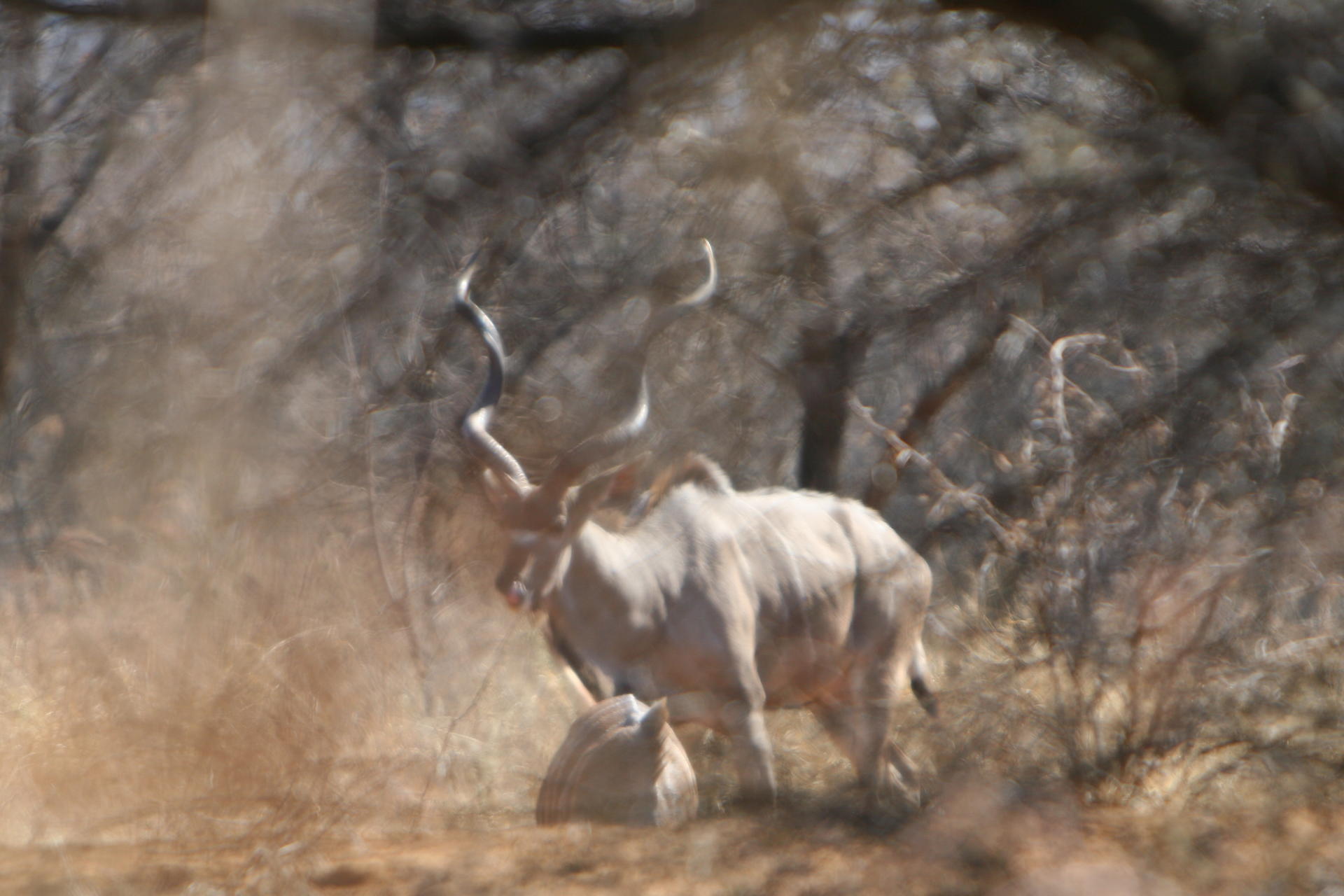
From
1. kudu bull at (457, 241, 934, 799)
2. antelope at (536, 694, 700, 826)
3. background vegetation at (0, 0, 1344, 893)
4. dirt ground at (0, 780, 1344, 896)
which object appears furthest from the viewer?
kudu bull at (457, 241, 934, 799)

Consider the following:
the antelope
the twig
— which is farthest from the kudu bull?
the twig

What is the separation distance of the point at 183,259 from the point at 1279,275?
170 inches

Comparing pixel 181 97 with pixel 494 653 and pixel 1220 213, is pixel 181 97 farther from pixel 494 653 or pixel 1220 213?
pixel 1220 213

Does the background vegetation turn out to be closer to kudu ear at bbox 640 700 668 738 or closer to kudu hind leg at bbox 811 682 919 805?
kudu hind leg at bbox 811 682 919 805

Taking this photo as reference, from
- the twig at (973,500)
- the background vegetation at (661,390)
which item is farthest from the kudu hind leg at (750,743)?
the twig at (973,500)

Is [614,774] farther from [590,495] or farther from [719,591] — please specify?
[590,495]

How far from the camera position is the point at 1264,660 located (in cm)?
358

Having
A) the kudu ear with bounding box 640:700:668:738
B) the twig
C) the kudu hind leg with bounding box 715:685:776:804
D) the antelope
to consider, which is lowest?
the kudu hind leg with bounding box 715:685:776:804

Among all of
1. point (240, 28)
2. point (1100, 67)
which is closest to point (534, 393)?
point (240, 28)

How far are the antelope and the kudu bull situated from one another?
0.59m

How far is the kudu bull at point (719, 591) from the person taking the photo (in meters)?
4.52

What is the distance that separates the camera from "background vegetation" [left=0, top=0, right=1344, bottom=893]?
132 inches

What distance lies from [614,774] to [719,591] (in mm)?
1173

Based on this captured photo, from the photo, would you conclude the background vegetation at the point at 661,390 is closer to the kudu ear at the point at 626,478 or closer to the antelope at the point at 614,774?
the antelope at the point at 614,774
